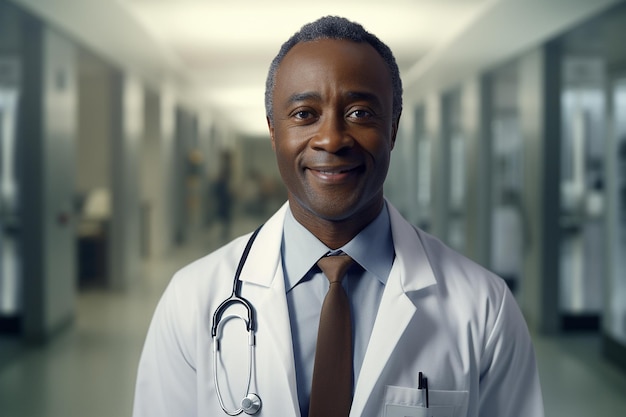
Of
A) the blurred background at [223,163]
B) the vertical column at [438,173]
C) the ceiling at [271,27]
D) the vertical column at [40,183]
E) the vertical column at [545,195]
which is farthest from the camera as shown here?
the vertical column at [438,173]

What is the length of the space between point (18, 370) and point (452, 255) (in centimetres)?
466

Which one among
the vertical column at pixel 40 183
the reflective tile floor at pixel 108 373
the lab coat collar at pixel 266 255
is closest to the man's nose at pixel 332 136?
the lab coat collar at pixel 266 255

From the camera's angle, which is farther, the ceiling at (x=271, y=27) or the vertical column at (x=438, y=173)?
A: the vertical column at (x=438, y=173)

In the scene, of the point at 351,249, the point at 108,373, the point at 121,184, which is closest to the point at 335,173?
the point at 351,249

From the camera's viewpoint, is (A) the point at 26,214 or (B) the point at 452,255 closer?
(B) the point at 452,255

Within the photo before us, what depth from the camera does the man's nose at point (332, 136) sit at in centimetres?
101

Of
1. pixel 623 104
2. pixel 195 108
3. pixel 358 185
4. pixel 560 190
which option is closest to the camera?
pixel 358 185

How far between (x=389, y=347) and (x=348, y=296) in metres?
0.11

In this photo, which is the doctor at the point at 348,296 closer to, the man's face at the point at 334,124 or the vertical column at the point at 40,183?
the man's face at the point at 334,124

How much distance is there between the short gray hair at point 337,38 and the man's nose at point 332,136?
13 cm

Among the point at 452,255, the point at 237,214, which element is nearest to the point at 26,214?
the point at 452,255

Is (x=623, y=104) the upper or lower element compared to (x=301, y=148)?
upper

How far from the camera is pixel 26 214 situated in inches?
228

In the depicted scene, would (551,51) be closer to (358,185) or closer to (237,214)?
(358,185)
